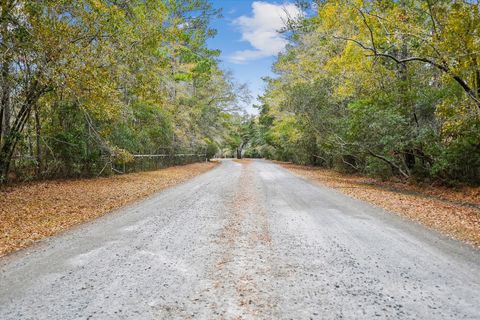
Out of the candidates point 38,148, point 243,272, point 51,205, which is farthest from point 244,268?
point 38,148

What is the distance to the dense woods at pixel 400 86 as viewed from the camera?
34.3 feet

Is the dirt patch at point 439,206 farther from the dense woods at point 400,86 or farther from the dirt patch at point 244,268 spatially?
the dirt patch at point 244,268

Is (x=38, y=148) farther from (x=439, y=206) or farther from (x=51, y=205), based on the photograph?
(x=439, y=206)

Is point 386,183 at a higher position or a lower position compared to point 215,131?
lower

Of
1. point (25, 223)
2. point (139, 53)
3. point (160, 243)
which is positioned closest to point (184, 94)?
point (139, 53)

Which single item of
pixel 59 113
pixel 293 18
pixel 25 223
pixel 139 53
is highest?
pixel 293 18

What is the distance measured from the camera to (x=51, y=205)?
9.53m

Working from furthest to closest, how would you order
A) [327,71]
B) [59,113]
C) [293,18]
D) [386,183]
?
[327,71] < [293,18] < [386,183] < [59,113]

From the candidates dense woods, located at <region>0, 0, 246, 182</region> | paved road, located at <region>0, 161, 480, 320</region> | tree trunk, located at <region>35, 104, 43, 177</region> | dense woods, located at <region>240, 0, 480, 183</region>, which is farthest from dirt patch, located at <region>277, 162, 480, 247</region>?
tree trunk, located at <region>35, 104, 43, 177</region>

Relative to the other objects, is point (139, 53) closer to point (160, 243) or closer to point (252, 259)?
point (160, 243)

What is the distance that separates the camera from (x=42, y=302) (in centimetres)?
344

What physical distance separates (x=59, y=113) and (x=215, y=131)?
2312 centimetres

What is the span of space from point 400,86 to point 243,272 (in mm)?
13705

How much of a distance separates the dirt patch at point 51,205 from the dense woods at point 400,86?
918 cm
